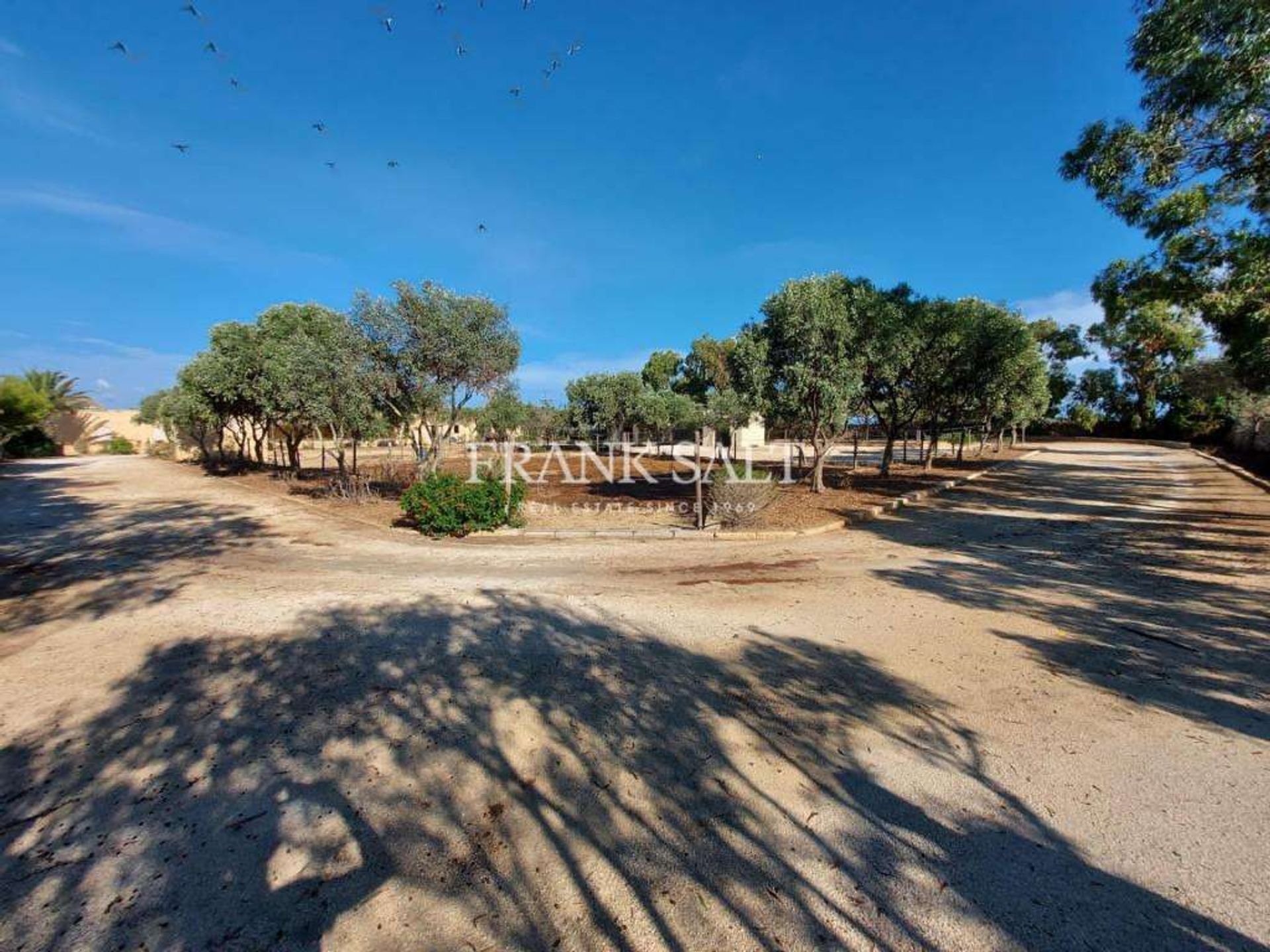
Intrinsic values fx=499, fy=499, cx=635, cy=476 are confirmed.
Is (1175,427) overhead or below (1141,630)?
overhead

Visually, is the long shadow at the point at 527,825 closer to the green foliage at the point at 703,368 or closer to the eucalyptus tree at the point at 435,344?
the eucalyptus tree at the point at 435,344

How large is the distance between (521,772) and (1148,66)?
1151 centimetres

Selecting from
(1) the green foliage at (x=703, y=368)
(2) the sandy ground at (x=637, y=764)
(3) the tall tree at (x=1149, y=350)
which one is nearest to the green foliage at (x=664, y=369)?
(1) the green foliage at (x=703, y=368)

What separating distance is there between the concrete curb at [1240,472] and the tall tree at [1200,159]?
8682 millimetres

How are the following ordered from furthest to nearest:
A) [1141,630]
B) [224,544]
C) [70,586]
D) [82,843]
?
[224,544] < [70,586] < [1141,630] < [82,843]

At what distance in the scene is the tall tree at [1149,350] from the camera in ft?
119

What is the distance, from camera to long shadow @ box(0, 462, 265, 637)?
607 cm

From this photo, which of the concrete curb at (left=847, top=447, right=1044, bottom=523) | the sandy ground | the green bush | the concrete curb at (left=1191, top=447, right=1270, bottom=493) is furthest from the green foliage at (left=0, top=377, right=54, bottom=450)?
the concrete curb at (left=1191, top=447, right=1270, bottom=493)

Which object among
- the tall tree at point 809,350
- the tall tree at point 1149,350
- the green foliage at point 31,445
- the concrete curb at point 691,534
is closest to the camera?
the concrete curb at point 691,534

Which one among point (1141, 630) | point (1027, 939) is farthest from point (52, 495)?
point (1141, 630)

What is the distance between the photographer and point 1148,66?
693 cm

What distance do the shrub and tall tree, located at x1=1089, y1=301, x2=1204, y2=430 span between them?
1509 inches

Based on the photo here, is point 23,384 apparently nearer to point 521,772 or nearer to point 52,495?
point 52,495

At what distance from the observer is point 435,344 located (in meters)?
12.2
